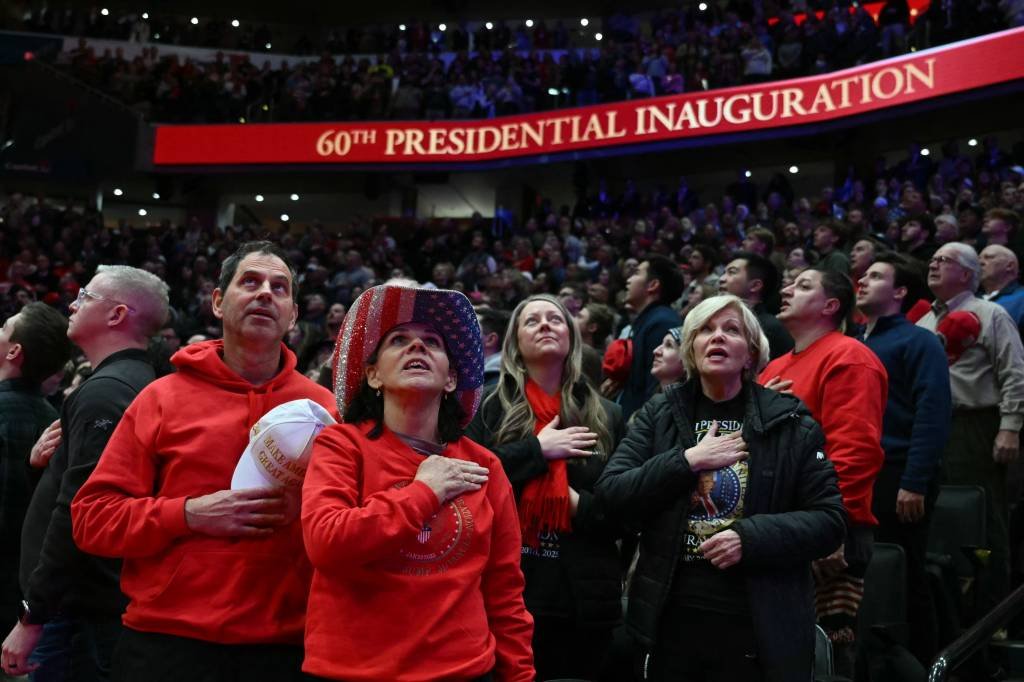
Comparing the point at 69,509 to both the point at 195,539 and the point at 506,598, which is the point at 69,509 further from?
the point at 506,598

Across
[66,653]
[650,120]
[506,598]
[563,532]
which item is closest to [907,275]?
[563,532]

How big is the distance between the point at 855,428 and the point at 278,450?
186 cm

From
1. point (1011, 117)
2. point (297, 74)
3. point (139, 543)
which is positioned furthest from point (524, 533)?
point (297, 74)

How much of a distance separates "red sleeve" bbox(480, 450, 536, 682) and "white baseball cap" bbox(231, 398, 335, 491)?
0.39 m

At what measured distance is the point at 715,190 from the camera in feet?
57.0

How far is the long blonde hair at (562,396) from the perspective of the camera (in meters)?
2.87

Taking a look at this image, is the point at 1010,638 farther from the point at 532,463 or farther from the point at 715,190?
the point at 715,190

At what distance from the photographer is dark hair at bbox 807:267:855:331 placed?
3330 millimetres

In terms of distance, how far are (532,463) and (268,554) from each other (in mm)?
980

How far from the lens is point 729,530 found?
2289 mm

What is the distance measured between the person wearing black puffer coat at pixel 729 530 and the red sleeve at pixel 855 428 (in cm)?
46

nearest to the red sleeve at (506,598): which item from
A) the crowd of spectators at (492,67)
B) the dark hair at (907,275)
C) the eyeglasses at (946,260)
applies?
the dark hair at (907,275)

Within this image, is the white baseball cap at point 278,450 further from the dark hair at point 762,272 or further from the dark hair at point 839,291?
the dark hair at point 762,272

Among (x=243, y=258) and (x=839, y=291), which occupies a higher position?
(x=839, y=291)
